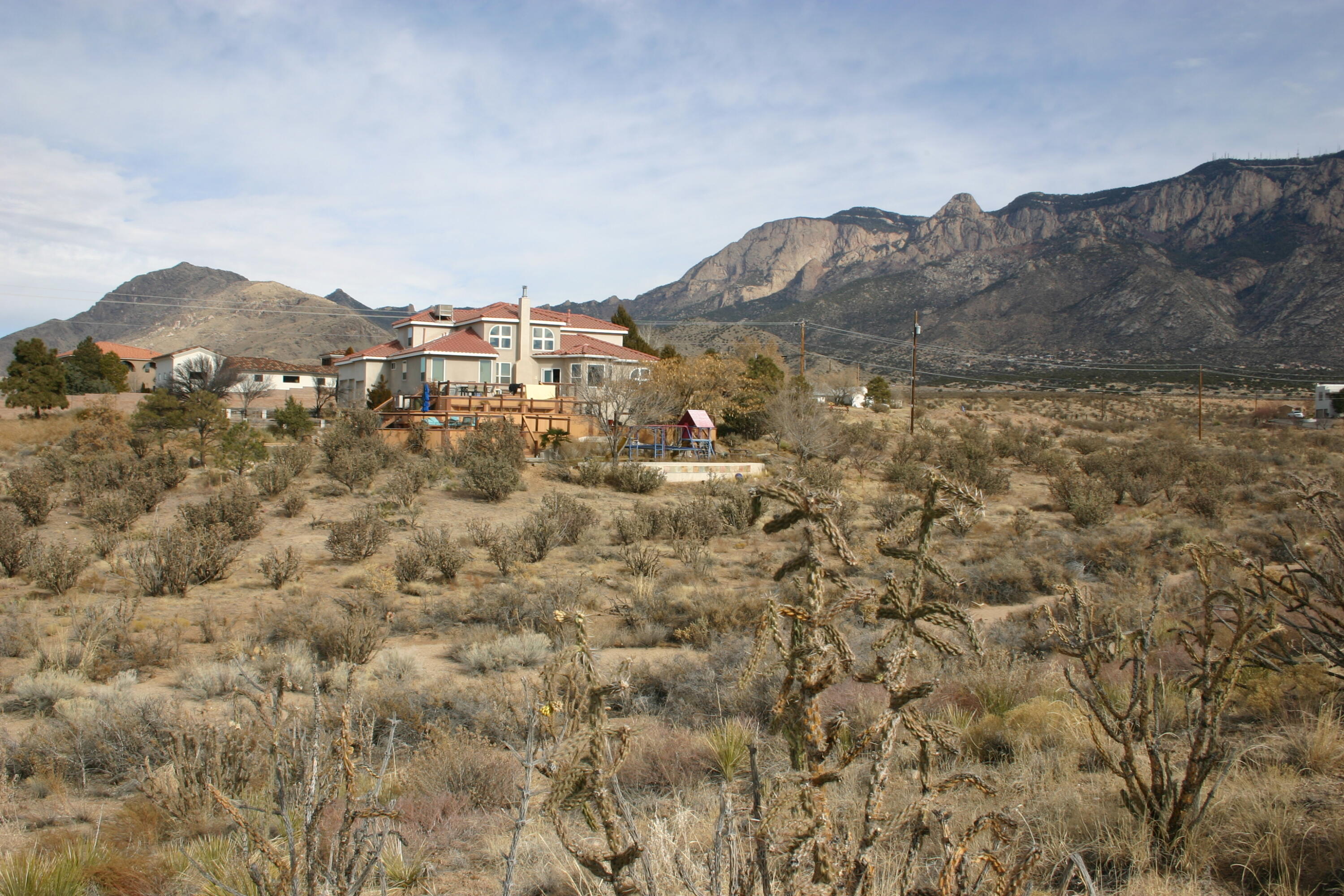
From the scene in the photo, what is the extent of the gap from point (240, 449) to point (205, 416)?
6.01 meters

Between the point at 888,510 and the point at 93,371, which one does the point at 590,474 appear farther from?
the point at 93,371

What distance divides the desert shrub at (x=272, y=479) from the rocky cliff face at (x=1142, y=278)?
85295mm

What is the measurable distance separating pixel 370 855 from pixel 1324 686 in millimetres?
6169

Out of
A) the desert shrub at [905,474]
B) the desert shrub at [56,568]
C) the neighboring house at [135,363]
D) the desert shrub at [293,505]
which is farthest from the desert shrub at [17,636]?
the neighboring house at [135,363]

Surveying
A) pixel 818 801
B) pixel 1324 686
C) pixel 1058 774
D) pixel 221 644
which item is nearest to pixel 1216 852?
pixel 1058 774

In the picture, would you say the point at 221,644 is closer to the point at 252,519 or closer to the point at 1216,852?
the point at 252,519

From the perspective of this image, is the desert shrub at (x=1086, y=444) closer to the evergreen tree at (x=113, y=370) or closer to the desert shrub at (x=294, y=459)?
the desert shrub at (x=294, y=459)

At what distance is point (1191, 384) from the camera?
234 ft

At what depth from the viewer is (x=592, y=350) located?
4088 cm

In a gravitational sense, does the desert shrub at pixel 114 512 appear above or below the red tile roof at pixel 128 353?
below

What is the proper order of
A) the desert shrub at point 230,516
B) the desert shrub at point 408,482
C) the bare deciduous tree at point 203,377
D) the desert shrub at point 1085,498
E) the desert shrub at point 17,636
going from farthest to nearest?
the bare deciduous tree at point 203,377 < the desert shrub at point 408,482 < the desert shrub at point 1085,498 < the desert shrub at point 230,516 < the desert shrub at point 17,636

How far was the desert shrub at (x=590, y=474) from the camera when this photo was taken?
24781 mm

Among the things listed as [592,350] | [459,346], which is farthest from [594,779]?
[459,346]

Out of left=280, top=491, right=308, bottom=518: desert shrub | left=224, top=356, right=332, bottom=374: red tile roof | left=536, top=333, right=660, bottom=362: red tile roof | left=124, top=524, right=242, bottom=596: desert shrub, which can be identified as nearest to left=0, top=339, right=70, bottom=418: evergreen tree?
left=224, top=356, right=332, bottom=374: red tile roof
